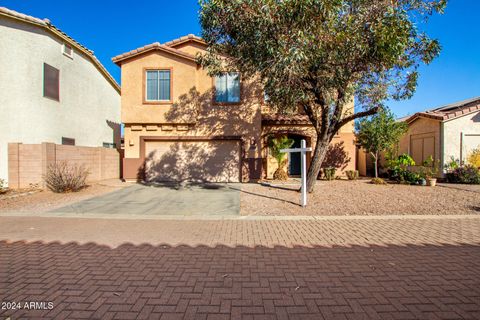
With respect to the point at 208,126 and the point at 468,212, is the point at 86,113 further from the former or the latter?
the point at 468,212

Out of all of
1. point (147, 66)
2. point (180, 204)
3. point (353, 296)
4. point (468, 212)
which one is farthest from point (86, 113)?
point (468, 212)

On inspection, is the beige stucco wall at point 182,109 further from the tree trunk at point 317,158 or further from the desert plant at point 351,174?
the desert plant at point 351,174

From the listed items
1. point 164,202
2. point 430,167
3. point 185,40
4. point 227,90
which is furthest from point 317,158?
point 185,40

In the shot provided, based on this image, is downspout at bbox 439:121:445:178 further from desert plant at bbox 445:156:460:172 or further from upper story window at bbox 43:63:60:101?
upper story window at bbox 43:63:60:101

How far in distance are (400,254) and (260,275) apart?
259cm

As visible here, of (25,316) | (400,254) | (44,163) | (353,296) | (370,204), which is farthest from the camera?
(44,163)

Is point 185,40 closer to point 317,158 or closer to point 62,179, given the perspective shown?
point 62,179

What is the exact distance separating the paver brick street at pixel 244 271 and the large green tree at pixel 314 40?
14.4ft

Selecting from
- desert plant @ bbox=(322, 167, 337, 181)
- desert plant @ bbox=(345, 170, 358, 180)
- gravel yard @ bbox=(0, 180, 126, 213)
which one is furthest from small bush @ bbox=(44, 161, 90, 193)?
desert plant @ bbox=(345, 170, 358, 180)

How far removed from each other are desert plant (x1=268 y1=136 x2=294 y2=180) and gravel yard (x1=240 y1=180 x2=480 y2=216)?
8.59ft

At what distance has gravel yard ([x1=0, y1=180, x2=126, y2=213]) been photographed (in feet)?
25.7

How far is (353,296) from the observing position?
3.05 m

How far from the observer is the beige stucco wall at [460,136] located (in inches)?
539

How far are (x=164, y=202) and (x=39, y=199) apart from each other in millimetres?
4679
